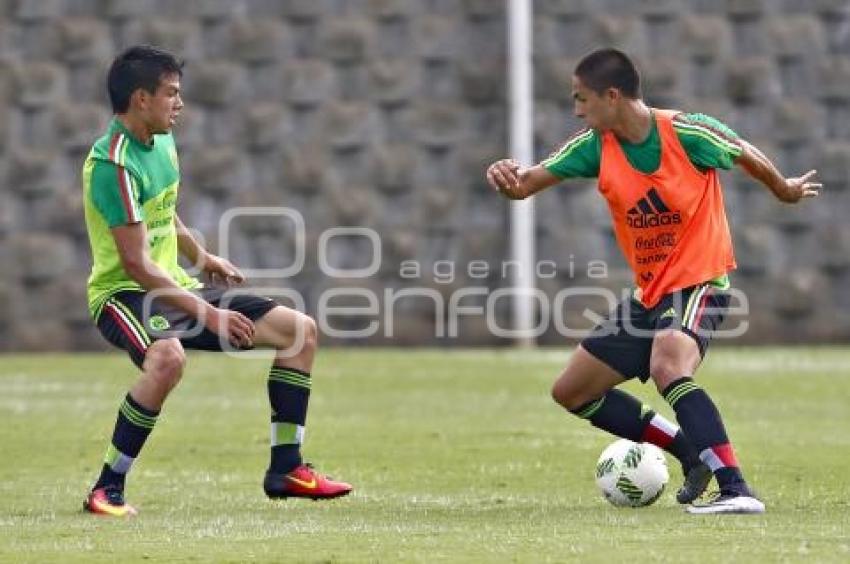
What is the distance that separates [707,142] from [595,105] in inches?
19.9

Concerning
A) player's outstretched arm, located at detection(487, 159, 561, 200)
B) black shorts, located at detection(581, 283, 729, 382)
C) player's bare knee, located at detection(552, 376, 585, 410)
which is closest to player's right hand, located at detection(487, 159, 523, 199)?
player's outstretched arm, located at detection(487, 159, 561, 200)

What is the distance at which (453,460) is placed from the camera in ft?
37.7

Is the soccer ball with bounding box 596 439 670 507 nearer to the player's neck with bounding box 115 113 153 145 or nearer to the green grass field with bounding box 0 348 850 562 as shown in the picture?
the green grass field with bounding box 0 348 850 562

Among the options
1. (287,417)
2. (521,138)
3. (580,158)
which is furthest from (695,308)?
(521,138)

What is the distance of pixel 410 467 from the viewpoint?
36.7ft

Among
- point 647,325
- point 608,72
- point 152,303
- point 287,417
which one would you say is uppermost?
point 608,72

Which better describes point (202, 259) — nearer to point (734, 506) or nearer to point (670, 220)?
point (670, 220)

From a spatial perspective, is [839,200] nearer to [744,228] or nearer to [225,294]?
[744,228]

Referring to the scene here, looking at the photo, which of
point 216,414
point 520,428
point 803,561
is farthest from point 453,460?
point 803,561

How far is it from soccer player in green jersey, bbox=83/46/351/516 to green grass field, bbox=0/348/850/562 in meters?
0.29

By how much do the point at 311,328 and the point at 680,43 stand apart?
12.4 metres

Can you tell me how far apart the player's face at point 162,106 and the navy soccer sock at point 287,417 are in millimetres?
1200

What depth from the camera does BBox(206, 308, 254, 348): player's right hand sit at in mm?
8711

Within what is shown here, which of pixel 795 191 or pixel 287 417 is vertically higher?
pixel 795 191
